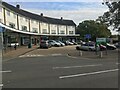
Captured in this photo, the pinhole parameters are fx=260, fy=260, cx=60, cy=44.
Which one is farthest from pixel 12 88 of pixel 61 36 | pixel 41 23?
pixel 61 36

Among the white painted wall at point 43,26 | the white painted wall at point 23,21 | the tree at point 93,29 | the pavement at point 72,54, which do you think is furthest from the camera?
the tree at point 93,29

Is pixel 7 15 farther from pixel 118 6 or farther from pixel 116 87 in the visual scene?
pixel 116 87

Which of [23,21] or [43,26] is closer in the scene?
[23,21]

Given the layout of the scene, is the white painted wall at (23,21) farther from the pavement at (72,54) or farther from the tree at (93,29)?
the pavement at (72,54)

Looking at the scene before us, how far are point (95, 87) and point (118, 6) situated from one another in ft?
122

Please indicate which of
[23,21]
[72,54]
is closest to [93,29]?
[23,21]

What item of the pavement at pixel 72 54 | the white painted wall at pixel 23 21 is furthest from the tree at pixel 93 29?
the pavement at pixel 72 54

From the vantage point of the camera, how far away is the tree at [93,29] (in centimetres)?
9650

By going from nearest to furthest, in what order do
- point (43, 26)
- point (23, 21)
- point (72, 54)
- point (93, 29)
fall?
point (72, 54)
point (23, 21)
point (43, 26)
point (93, 29)

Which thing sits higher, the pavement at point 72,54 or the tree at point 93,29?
the tree at point 93,29

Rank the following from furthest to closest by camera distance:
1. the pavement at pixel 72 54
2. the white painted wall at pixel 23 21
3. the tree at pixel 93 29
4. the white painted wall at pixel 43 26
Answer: the tree at pixel 93 29, the white painted wall at pixel 43 26, the white painted wall at pixel 23 21, the pavement at pixel 72 54

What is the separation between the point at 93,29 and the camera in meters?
106

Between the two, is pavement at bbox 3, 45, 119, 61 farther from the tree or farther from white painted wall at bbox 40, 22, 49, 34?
the tree

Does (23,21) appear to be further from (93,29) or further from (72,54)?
(93,29)
